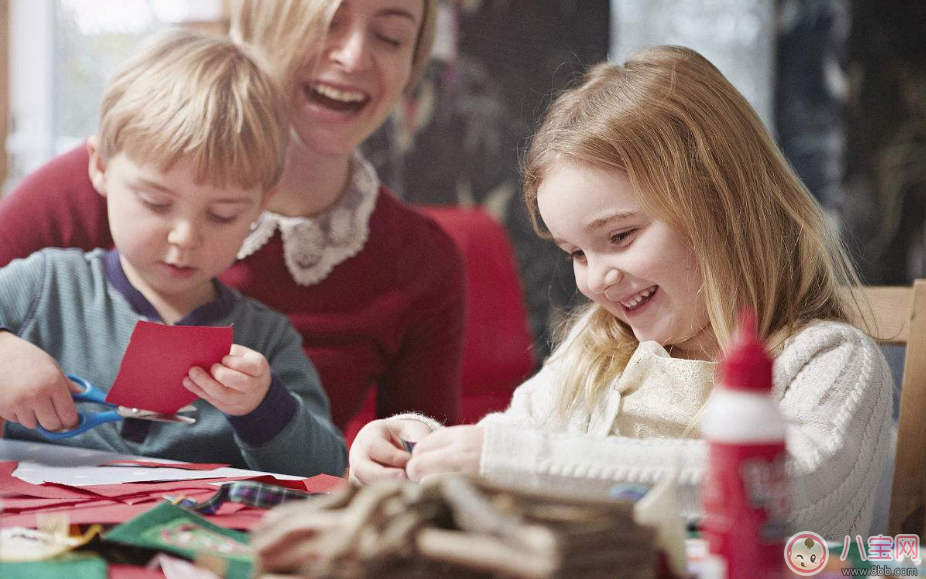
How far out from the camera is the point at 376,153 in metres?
2.71

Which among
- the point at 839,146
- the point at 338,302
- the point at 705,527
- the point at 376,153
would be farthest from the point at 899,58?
the point at 705,527

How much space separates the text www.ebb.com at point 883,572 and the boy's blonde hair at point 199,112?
956 mm

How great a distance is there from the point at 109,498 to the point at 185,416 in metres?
0.41

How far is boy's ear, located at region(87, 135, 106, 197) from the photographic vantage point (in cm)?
142

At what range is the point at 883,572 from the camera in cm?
67

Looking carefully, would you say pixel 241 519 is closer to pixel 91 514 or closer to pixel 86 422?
pixel 91 514

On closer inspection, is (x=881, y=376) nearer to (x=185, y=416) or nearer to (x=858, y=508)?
(x=858, y=508)

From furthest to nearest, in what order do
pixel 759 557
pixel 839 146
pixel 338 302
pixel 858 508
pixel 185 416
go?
1. pixel 839 146
2. pixel 338 302
3. pixel 185 416
4. pixel 858 508
5. pixel 759 557

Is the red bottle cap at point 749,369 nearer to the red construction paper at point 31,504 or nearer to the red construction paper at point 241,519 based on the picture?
the red construction paper at point 241,519


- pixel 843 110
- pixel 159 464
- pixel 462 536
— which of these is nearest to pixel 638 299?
pixel 159 464

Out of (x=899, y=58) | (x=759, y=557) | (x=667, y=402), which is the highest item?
(x=899, y=58)

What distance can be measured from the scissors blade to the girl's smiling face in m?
0.53

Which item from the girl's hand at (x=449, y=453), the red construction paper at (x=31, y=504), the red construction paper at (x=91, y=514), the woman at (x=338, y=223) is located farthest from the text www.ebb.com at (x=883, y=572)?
the woman at (x=338, y=223)

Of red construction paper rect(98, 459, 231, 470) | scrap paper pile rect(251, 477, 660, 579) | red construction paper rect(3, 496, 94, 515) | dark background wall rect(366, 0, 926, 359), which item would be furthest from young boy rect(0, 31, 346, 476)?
dark background wall rect(366, 0, 926, 359)
